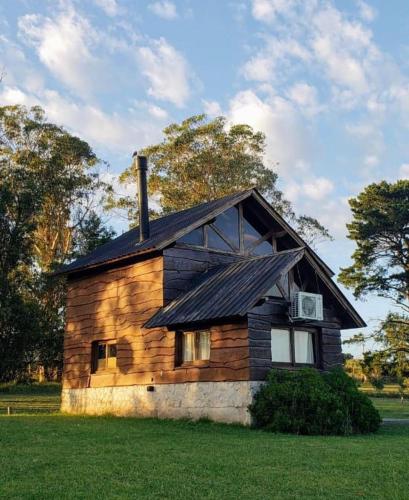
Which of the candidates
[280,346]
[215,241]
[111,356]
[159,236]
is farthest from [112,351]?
[280,346]

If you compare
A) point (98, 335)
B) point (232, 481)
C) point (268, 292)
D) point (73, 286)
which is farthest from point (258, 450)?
point (73, 286)

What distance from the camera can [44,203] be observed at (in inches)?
1660

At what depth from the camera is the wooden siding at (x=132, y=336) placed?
1609 centimetres

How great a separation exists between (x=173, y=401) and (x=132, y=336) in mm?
2860

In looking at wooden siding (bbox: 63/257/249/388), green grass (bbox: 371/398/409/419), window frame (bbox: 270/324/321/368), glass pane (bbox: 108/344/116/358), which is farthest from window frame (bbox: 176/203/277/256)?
green grass (bbox: 371/398/409/419)

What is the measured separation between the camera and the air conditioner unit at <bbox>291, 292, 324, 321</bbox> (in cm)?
1631

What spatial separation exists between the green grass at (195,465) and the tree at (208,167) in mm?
31318

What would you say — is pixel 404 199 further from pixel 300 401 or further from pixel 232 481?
pixel 232 481

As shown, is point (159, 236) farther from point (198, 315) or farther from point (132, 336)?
point (198, 315)

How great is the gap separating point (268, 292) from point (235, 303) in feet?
4.72

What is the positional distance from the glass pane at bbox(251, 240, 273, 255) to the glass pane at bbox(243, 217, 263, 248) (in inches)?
11.0

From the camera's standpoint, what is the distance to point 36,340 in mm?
29891

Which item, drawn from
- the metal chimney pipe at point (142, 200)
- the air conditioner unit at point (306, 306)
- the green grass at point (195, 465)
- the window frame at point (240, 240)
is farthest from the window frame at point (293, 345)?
the metal chimney pipe at point (142, 200)

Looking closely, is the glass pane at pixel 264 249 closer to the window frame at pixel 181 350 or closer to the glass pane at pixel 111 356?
the window frame at pixel 181 350
